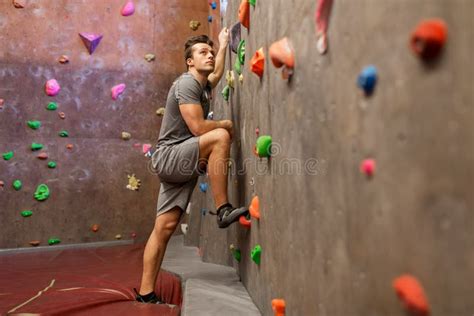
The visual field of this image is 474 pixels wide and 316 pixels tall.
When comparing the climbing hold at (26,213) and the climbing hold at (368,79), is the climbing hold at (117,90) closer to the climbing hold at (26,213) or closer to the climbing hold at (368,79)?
the climbing hold at (26,213)

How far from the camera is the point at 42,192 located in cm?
352

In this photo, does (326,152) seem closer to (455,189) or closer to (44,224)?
(455,189)

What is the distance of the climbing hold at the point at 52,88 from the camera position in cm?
355

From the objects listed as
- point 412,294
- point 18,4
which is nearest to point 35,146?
point 18,4

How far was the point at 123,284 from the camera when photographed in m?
2.28

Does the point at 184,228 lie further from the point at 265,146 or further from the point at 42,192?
the point at 265,146

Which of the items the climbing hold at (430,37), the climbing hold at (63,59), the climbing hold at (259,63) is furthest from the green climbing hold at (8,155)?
the climbing hold at (430,37)

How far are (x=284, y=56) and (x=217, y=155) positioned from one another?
87 centimetres

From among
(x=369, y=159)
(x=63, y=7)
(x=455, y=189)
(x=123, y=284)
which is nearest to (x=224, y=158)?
(x=123, y=284)

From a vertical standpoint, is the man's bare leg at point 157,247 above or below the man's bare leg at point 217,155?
below

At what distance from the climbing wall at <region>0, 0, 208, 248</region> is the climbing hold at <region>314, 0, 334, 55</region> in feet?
10.1

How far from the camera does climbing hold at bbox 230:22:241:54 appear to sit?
2029 mm

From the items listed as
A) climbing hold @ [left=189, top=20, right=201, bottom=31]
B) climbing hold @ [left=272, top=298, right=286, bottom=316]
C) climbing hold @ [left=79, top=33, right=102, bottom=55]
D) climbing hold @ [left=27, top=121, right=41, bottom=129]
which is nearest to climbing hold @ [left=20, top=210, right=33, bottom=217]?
climbing hold @ [left=27, top=121, right=41, bottom=129]

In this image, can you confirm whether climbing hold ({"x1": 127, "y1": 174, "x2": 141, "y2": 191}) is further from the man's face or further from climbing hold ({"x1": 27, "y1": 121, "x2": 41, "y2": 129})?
the man's face
